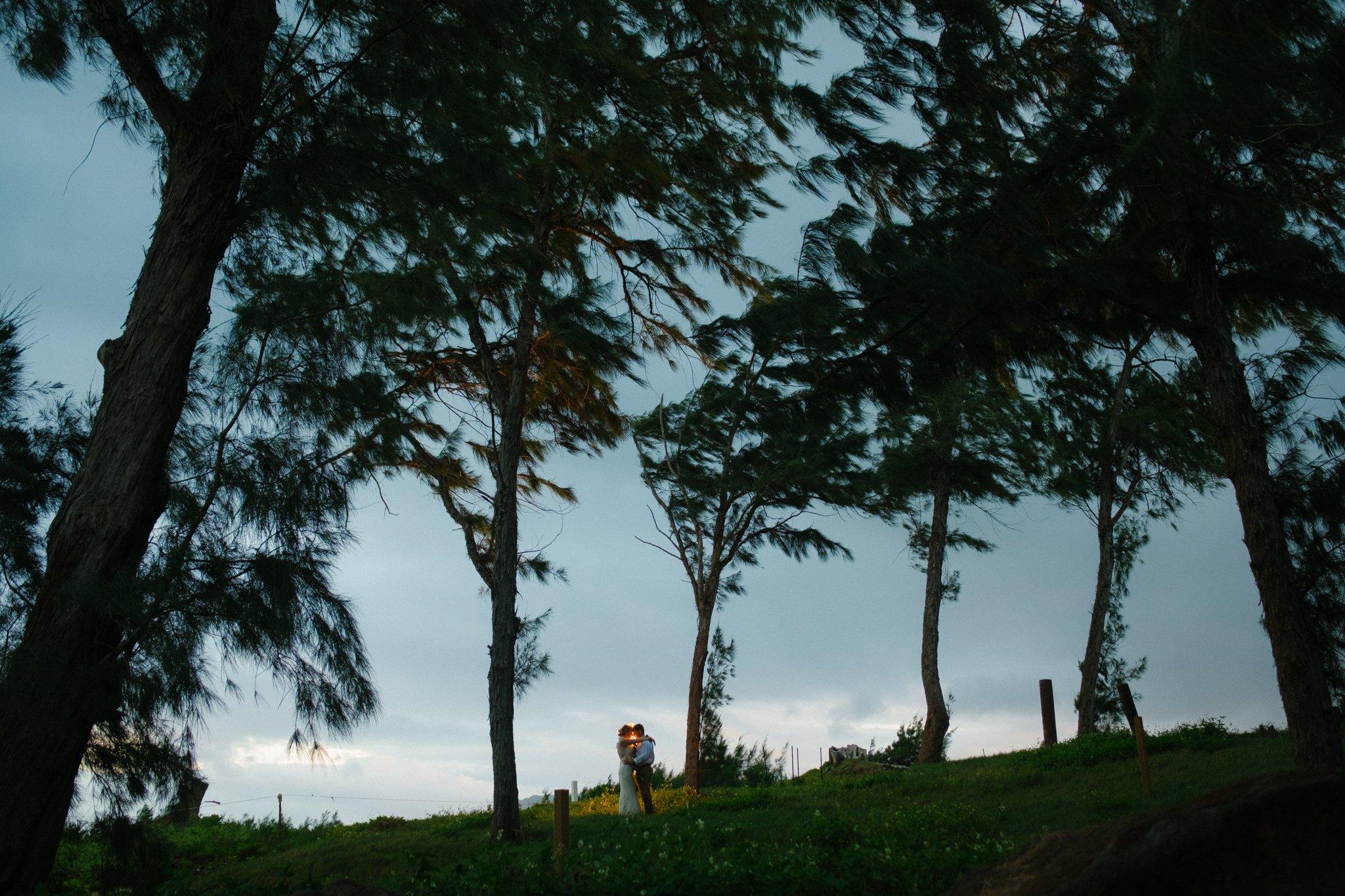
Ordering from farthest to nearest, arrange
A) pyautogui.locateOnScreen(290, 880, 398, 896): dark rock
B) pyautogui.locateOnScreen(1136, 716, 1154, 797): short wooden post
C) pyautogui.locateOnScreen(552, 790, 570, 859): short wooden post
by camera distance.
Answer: pyautogui.locateOnScreen(1136, 716, 1154, 797): short wooden post
pyautogui.locateOnScreen(552, 790, 570, 859): short wooden post
pyautogui.locateOnScreen(290, 880, 398, 896): dark rock

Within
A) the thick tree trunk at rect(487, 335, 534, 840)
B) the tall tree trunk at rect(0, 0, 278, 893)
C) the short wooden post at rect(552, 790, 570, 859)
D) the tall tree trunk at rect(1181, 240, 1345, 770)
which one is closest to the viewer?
the tall tree trunk at rect(0, 0, 278, 893)

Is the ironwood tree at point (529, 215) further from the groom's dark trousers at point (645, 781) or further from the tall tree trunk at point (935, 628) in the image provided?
the tall tree trunk at point (935, 628)

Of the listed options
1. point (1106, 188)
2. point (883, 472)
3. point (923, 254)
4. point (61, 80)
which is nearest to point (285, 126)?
point (61, 80)

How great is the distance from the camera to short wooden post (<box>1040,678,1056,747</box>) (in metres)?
18.3

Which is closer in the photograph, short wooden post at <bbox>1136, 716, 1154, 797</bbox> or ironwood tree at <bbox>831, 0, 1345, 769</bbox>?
ironwood tree at <bbox>831, 0, 1345, 769</bbox>

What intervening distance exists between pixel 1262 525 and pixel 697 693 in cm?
1080

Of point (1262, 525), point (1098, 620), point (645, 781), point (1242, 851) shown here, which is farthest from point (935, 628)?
point (1242, 851)

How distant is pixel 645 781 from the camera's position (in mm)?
13516

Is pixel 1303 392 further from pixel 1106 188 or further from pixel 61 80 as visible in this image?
pixel 61 80

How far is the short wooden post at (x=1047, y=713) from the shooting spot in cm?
1834

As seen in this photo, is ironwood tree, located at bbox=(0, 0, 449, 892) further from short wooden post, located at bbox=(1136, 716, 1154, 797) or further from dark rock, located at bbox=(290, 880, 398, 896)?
short wooden post, located at bbox=(1136, 716, 1154, 797)

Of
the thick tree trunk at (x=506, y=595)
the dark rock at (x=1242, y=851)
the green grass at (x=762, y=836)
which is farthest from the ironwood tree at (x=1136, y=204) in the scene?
the thick tree trunk at (x=506, y=595)

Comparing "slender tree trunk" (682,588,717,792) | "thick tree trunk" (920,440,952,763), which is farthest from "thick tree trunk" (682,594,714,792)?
"thick tree trunk" (920,440,952,763)

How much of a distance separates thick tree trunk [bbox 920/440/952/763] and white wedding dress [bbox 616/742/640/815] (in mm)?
6267
